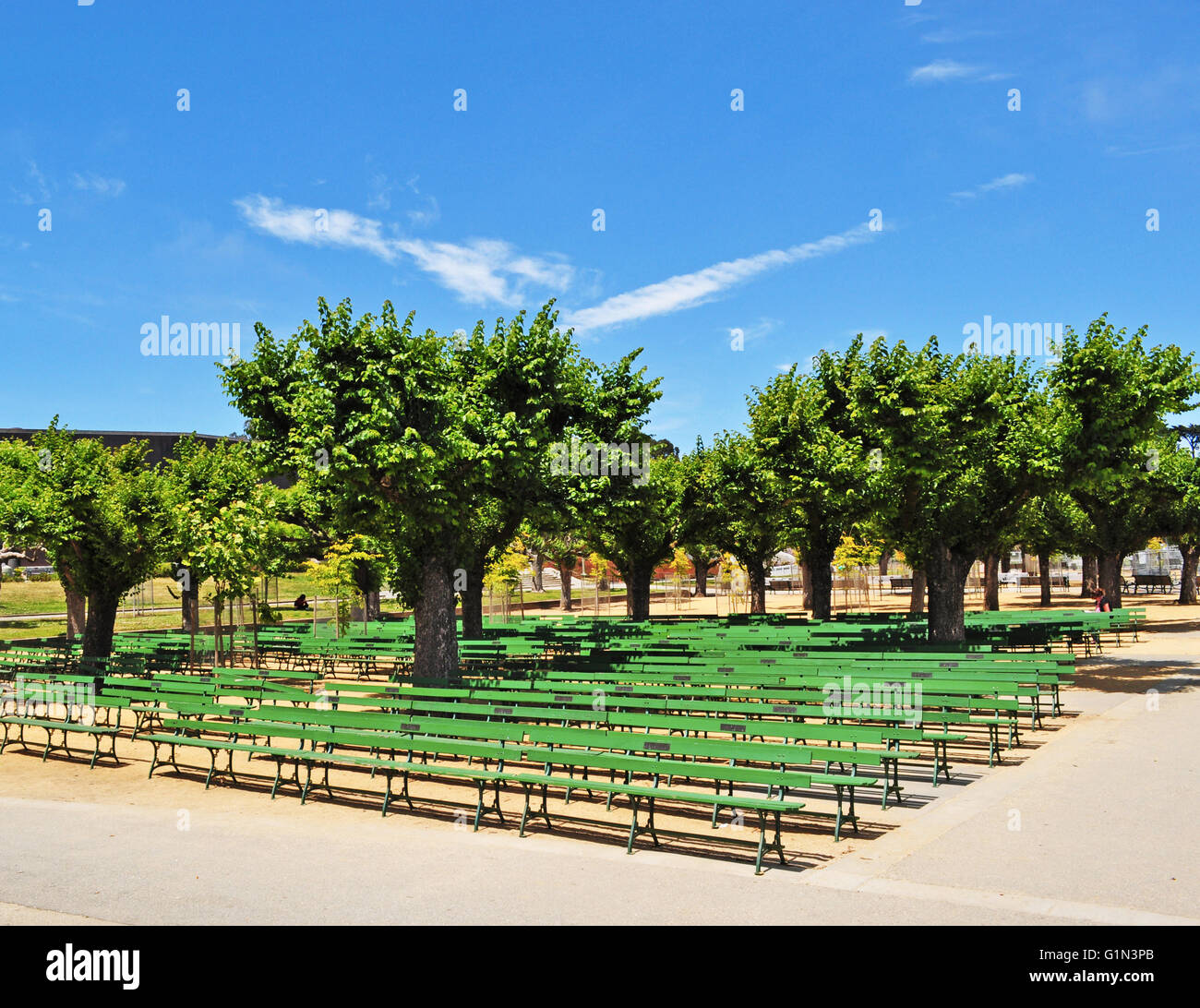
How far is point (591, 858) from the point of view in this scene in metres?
7.67

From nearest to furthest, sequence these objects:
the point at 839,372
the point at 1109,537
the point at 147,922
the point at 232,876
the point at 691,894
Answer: the point at 147,922 → the point at 691,894 → the point at 232,876 → the point at 839,372 → the point at 1109,537

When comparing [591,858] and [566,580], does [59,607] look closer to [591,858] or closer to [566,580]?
[566,580]

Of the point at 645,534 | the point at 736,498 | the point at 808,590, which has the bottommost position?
the point at 808,590

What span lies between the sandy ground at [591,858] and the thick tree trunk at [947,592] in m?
10.1

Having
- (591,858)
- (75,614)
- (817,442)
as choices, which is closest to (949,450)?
(817,442)

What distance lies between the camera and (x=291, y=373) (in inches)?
805

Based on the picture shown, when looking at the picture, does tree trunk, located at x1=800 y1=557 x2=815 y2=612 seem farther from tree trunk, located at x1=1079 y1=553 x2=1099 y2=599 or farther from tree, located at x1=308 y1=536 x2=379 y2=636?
tree trunk, located at x1=1079 y1=553 x2=1099 y2=599

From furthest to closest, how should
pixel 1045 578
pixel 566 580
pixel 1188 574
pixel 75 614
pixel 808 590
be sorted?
pixel 566 580
pixel 808 590
pixel 1045 578
pixel 1188 574
pixel 75 614

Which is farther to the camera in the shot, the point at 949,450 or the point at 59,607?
the point at 59,607

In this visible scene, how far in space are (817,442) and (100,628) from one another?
1809 centimetres

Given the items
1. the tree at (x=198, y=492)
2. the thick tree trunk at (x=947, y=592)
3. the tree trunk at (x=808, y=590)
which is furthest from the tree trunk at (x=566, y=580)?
the thick tree trunk at (x=947, y=592)
